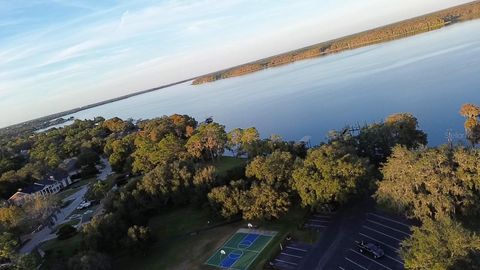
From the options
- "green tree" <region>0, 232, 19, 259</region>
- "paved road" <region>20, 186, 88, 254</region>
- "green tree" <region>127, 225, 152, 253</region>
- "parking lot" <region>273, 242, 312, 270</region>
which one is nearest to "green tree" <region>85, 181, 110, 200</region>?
"paved road" <region>20, 186, 88, 254</region>

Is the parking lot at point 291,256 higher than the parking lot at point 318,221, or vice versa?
the parking lot at point 318,221

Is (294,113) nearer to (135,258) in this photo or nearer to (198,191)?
(198,191)

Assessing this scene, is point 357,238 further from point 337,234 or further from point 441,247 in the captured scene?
point 441,247

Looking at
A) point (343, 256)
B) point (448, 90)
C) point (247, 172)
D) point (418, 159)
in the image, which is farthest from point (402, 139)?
point (448, 90)

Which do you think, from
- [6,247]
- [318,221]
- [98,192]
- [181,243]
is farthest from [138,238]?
[98,192]

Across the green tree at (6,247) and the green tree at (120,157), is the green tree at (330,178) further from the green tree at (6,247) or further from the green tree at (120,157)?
the green tree at (120,157)

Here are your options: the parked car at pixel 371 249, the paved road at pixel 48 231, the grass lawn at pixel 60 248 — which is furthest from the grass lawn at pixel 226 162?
the parked car at pixel 371 249
